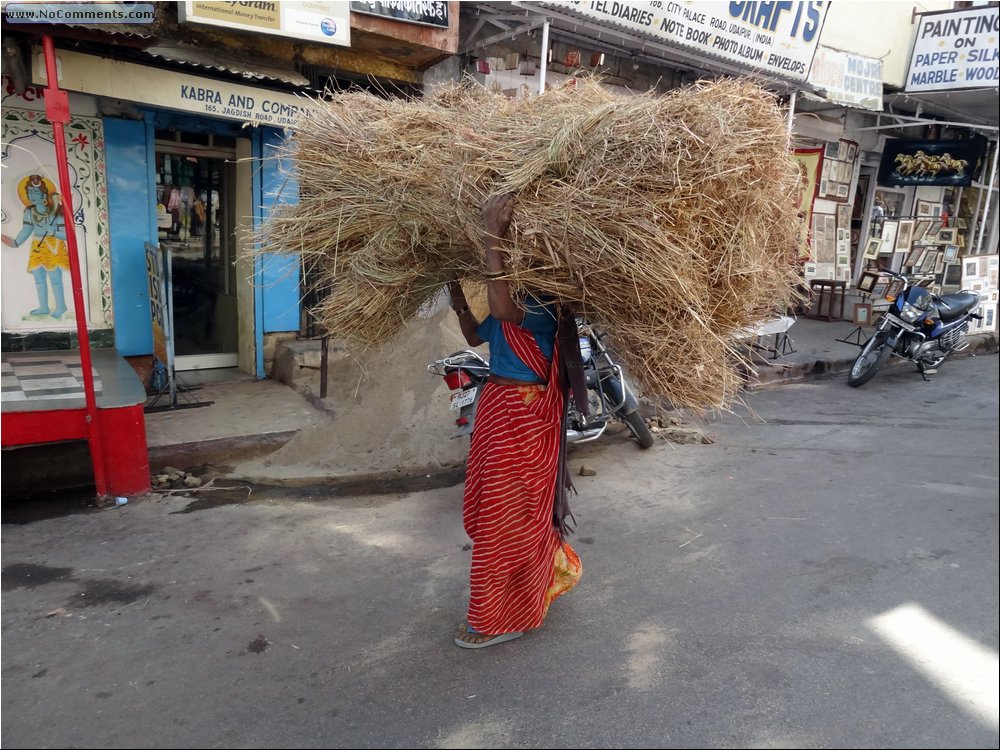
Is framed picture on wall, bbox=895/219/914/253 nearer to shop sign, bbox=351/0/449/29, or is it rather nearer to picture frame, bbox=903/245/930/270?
picture frame, bbox=903/245/930/270

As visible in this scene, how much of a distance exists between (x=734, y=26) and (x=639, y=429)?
495 centimetres

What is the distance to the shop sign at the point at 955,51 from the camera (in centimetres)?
966

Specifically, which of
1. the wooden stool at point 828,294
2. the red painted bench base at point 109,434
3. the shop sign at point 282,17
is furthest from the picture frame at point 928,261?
the red painted bench base at point 109,434

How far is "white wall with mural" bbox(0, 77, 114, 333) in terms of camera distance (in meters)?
5.29

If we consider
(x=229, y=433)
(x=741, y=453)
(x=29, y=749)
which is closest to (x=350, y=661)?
(x=29, y=749)

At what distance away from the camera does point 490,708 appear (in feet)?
8.22

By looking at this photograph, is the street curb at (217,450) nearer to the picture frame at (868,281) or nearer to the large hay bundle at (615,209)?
the large hay bundle at (615,209)

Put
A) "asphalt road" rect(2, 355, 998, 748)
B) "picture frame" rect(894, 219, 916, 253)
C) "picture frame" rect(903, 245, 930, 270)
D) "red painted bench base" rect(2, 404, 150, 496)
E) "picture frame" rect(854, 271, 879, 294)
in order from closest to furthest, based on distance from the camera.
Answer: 1. "asphalt road" rect(2, 355, 998, 748)
2. "red painted bench base" rect(2, 404, 150, 496)
3. "picture frame" rect(854, 271, 879, 294)
4. "picture frame" rect(894, 219, 916, 253)
5. "picture frame" rect(903, 245, 930, 270)

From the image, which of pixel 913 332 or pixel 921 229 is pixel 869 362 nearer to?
pixel 913 332

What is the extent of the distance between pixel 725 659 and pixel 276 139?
5.73m

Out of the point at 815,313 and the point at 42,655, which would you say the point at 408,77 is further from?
the point at 815,313

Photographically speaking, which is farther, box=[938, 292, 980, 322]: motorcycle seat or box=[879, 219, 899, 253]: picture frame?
box=[879, 219, 899, 253]: picture frame

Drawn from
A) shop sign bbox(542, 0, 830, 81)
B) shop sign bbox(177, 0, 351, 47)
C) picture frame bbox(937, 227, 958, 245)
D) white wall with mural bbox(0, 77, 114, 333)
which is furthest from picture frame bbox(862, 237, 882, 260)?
white wall with mural bbox(0, 77, 114, 333)

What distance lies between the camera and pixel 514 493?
9.20 feet
